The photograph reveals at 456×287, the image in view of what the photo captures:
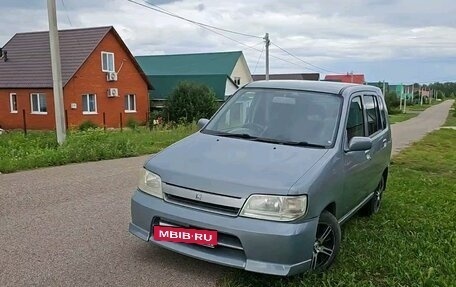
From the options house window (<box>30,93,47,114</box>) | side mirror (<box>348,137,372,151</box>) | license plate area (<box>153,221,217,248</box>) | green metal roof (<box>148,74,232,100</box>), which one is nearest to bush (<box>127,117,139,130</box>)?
house window (<box>30,93,47,114</box>)

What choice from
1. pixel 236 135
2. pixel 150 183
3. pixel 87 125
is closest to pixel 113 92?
pixel 87 125

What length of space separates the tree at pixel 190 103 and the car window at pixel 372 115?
22580 mm

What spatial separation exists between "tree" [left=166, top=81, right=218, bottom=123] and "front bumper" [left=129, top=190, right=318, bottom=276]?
2460 centimetres

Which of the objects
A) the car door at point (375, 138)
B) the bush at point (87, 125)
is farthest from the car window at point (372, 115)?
the bush at point (87, 125)

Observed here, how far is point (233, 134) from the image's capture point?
4301 millimetres

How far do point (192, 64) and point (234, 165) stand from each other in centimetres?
3860

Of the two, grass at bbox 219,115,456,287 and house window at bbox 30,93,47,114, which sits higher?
house window at bbox 30,93,47,114

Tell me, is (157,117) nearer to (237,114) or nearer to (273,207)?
(237,114)

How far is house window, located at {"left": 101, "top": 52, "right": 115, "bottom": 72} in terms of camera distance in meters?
27.4

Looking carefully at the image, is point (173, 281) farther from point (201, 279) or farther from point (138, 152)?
point (138, 152)

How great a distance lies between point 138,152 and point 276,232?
8.17m

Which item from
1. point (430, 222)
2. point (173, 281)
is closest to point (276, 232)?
point (173, 281)

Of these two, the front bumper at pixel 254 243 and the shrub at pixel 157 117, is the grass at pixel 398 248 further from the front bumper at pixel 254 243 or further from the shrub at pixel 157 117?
the shrub at pixel 157 117

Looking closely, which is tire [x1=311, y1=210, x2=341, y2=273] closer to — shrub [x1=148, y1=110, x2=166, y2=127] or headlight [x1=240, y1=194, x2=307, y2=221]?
headlight [x1=240, y1=194, x2=307, y2=221]
